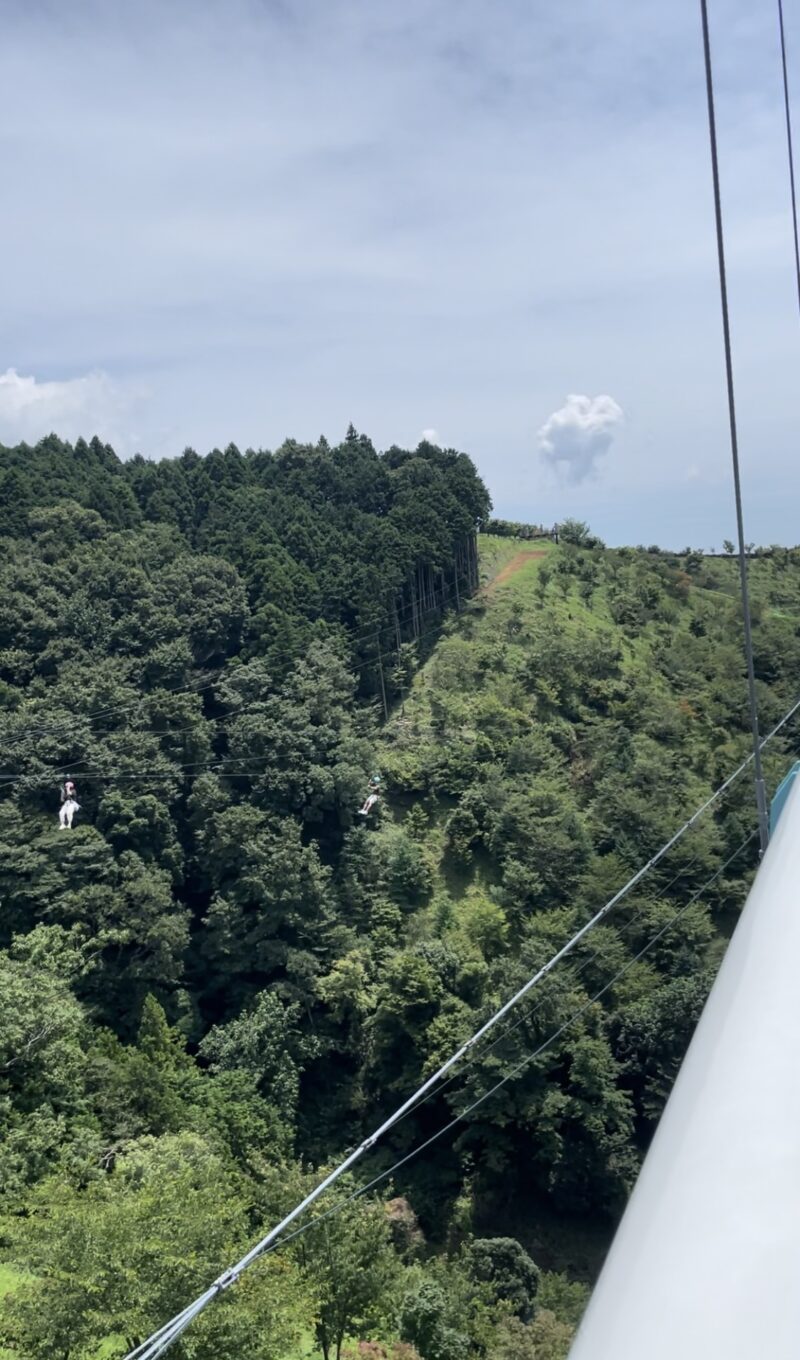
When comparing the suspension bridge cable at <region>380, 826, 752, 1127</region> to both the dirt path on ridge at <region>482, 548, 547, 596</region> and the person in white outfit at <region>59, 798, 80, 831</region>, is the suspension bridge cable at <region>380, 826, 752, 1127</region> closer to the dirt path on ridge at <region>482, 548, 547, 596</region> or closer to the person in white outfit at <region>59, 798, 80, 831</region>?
the person in white outfit at <region>59, 798, 80, 831</region>

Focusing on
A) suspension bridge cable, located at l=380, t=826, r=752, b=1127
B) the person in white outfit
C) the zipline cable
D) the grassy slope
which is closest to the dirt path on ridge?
the grassy slope

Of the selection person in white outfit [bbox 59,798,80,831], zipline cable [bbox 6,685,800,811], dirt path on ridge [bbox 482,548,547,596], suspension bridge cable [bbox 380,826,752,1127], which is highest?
→ dirt path on ridge [bbox 482,548,547,596]

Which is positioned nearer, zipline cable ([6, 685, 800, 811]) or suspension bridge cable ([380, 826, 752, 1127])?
suspension bridge cable ([380, 826, 752, 1127])

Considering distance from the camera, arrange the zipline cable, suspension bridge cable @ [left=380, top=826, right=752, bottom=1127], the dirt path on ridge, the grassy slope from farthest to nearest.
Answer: the dirt path on ridge < the zipline cable < suspension bridge cable @ [left=380, top=826, right=752, bottom=1127] < the grassy slope

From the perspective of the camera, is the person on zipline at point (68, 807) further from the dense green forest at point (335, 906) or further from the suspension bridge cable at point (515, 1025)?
the suspension bridge cable at point (515, 1025)

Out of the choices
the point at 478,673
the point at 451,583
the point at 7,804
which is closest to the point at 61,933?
the point at 7,804

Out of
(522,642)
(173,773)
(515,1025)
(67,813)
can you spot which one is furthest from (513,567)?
(515,1025)

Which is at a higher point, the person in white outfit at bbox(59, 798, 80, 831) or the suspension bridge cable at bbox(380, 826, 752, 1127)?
the person in white outfit at bbox(59, 798, 80, 831)
